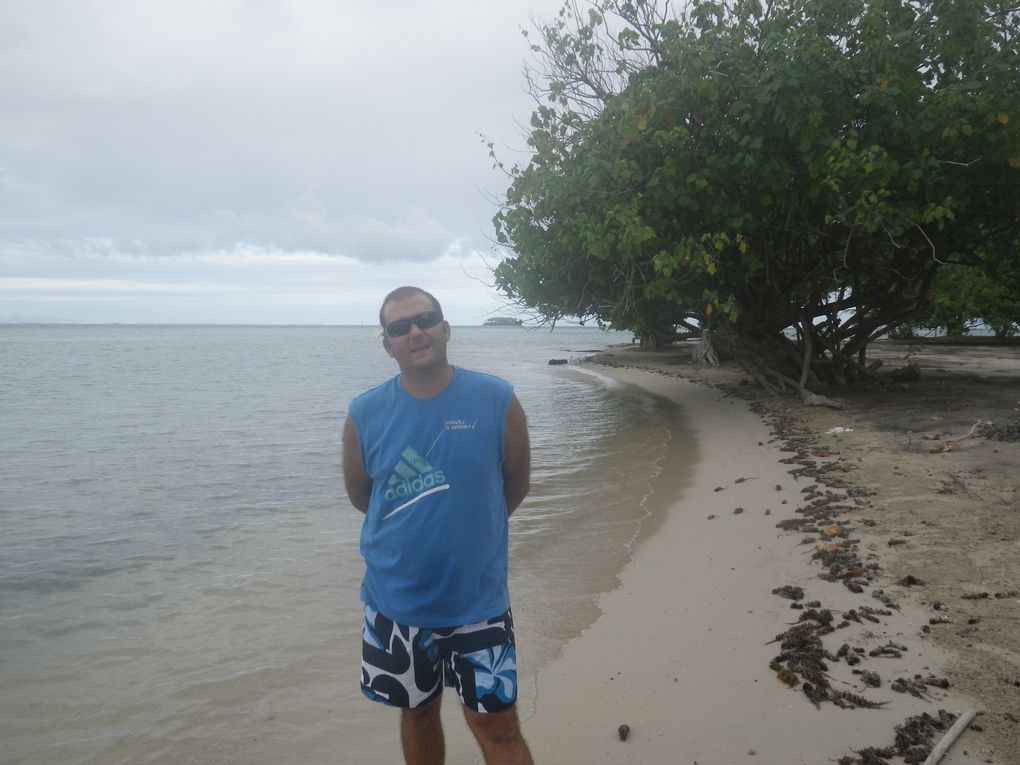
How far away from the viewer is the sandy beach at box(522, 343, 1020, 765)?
3.45 metres

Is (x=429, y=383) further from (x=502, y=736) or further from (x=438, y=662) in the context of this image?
(x=502, y=736)

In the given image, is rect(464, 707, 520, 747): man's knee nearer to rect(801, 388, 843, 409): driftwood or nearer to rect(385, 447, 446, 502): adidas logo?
rect(385, 447, 446, 502): adidas logo

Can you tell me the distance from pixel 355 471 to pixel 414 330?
631 millimetres

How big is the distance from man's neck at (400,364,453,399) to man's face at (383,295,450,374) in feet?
0.06

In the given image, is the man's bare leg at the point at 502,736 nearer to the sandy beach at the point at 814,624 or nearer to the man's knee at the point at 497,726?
the man's knee at the point at 497,726

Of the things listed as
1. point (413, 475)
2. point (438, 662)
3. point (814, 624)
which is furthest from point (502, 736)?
point (814, 624)

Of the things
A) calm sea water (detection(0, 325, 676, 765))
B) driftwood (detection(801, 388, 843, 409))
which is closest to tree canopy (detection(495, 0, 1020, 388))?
driftwood (detection(801, 388, 843, 409))

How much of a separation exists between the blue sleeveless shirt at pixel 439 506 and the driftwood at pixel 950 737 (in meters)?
1.90

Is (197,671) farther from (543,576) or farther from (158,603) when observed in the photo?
(543,576)

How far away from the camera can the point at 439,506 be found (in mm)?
2656

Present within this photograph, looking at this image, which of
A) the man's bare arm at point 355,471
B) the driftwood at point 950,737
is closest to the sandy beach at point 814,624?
the driftwood at point 950,737

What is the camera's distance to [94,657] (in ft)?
17.3

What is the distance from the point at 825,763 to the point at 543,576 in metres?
3.43

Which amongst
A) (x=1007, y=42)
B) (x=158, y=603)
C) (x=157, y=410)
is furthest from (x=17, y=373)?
(x=1007, y=42)
